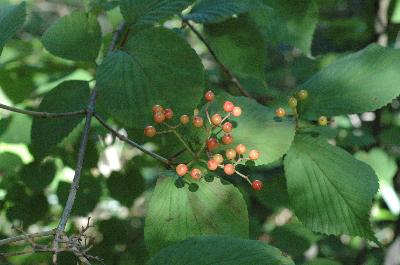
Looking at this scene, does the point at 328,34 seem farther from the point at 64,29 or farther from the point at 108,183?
the point at 64,29

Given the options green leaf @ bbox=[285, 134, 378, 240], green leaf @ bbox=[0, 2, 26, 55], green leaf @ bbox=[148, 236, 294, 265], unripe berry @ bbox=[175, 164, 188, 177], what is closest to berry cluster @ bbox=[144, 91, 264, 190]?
unripe berry @ bbox=[175, 164, 188, 177]

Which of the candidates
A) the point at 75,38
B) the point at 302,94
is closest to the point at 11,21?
the point at 75,38

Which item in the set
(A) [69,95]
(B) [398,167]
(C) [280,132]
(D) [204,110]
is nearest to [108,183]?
(A) [69,95]

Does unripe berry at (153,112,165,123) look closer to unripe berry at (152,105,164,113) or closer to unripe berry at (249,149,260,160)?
unripe berry at (152,105,164,113)

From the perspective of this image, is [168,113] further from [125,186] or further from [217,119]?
[125,186]

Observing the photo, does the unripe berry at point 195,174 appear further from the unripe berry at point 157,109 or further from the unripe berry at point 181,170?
the unripe berry at point 157,109

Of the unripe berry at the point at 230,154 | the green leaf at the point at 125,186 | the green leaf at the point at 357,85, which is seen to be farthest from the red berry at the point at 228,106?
the green leaf at the point at 125,186
